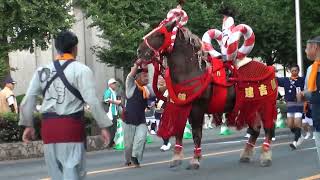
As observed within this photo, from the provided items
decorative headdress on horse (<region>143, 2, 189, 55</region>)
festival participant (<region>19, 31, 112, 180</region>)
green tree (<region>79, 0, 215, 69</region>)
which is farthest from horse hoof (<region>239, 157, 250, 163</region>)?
green tree (<region>79, 0, 215, 69</region>)

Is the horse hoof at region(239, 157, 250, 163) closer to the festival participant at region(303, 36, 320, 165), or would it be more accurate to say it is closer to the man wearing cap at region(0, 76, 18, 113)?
the festival participant at region(303, 36, 320, 165)

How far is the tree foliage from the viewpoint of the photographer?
33.4 meters

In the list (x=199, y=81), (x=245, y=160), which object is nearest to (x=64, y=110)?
(x=199, y=81)

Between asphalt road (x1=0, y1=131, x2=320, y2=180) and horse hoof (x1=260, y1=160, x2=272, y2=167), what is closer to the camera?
asphalt road (x1=0, y1=131, x2=320, y2=180)

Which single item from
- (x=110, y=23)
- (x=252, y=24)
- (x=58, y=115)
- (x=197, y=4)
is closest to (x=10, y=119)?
(x=58, y=115)

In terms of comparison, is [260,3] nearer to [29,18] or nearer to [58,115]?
[29,18]

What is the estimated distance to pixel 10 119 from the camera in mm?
16125

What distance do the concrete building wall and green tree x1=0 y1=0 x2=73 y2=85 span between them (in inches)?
443

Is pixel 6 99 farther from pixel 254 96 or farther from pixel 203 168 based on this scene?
pixel 254 96

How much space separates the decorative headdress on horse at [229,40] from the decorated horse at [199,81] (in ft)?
0.06

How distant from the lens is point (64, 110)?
6539mm

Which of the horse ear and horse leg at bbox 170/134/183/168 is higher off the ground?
the horse ear

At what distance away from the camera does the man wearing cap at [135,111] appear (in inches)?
488

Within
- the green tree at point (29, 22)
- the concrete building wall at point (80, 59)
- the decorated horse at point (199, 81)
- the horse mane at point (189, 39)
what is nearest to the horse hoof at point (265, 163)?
the decorated horse at point (199, 81)
